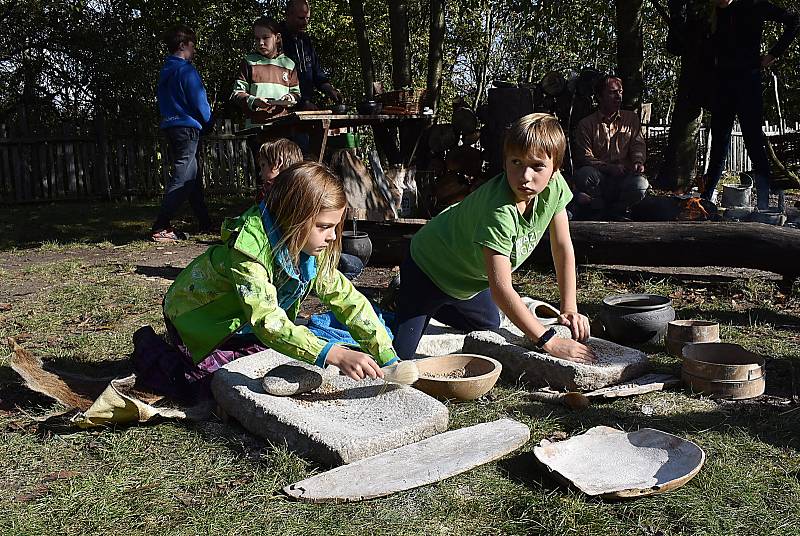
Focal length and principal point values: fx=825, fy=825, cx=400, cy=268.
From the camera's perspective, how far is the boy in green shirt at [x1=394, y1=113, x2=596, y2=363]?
3285 millimetres

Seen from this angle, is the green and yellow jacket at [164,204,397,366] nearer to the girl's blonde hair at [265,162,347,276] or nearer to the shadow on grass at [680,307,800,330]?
the girl's blonde hair at [265,162,347,276]

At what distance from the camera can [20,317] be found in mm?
5062

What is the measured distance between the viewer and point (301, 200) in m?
2.99

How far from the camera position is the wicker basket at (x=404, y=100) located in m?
8.00

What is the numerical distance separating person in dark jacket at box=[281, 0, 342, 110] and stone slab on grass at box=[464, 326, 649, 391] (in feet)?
13.7

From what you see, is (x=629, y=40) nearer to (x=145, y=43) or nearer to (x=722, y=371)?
(x=722, y=371)

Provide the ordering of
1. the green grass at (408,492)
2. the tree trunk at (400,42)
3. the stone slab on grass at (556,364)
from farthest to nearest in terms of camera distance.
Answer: the tree trunk at (400,42) < the stone slab on grass at (556,364) < the green grass at (408,492)

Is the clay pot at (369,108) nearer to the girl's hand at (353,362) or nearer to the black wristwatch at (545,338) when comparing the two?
the black wristwatch at (545,338)

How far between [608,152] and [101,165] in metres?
9.12

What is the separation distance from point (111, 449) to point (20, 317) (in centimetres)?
245

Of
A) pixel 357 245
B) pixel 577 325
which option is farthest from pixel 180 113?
pixel 577 325

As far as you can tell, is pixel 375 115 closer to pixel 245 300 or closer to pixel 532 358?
pixel 532 358

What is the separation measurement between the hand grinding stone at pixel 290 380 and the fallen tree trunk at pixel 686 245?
3213mm

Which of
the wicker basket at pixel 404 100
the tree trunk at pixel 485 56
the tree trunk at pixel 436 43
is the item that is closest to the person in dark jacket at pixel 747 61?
the wicker basket at pixel 404 100
